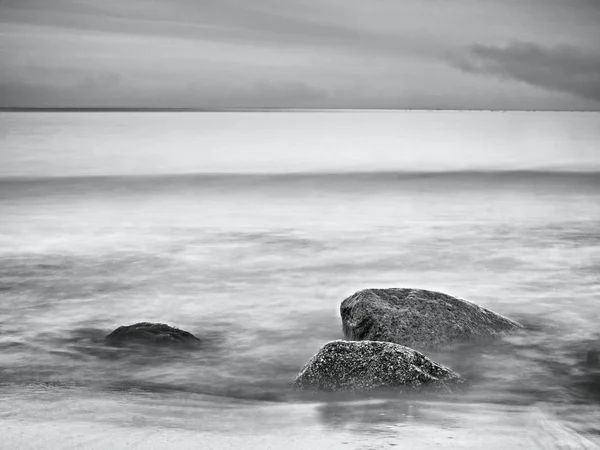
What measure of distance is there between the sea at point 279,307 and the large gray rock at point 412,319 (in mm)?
214

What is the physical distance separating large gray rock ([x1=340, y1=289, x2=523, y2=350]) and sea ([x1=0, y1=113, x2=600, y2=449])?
21cm

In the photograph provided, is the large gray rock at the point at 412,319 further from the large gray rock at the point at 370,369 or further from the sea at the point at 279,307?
the large gray rock at the point at 370,369

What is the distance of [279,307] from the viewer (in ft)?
34.8

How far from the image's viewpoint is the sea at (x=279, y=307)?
21.1ft

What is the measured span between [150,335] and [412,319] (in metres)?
2.93

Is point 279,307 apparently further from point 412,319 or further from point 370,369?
point 370,369

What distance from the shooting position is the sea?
643 centimetres

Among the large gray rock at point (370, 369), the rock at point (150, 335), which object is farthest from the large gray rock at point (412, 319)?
the rock at point (150, 335)

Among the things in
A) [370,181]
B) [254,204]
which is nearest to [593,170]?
[370,181]

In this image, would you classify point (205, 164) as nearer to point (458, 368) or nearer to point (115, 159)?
point (115, 159)

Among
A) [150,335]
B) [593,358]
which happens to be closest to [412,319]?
[593,358]

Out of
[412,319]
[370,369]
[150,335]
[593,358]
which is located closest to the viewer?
[370,369]

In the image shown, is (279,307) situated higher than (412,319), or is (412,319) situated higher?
(279,307)

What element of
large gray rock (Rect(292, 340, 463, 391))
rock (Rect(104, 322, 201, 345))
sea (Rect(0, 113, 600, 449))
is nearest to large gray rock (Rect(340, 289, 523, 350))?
sea (Rect(0, 113, 600, 449))
